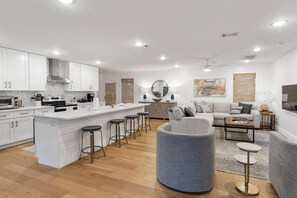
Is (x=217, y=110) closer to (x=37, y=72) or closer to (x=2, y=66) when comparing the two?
(x=37, y=72)

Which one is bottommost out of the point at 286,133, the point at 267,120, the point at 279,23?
the point at 286,133

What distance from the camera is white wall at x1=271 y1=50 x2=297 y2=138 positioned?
425 centimetres

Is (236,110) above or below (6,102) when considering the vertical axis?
below

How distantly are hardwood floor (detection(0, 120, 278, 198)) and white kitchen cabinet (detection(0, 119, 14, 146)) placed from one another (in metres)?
0.59

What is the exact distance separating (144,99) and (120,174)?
603 cm

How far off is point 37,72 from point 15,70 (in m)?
0.59

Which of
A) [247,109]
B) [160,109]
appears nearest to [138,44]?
[160,109]

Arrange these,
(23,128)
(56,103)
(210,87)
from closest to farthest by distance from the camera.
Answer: (23,128) < (56,103) < (210,87)

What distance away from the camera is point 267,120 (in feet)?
19.1

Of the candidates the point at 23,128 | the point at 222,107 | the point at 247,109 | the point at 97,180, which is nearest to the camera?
the point at 97,180

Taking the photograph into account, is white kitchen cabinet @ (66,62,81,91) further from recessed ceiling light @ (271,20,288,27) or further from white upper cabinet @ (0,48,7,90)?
recessed ceiling light @ (271,20,288,27)

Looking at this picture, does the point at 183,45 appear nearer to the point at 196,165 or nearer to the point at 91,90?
the point at 196,165

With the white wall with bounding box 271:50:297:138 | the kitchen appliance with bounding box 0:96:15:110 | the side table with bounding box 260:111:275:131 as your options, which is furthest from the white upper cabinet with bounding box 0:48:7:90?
the side table with bounding box 260:111:275:131

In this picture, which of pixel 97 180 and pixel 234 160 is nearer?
pixel 97 180
